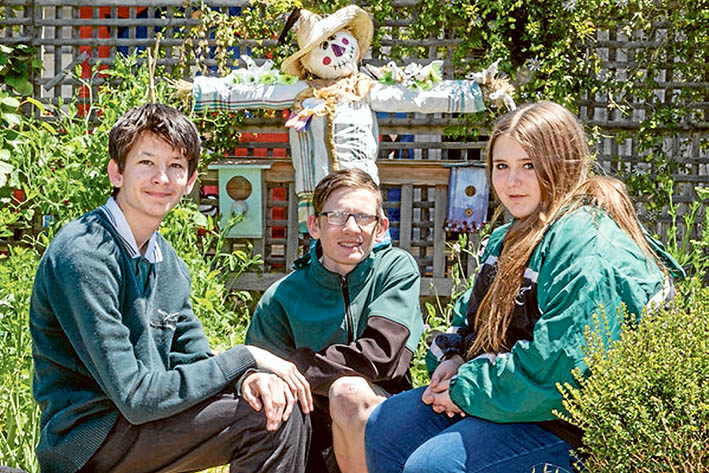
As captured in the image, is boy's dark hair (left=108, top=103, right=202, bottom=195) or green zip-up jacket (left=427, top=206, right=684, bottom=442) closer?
green zip-up jacket (left=427, top=206, right=684, bottom=442)

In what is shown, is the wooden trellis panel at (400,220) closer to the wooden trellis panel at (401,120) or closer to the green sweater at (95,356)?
the wooden trellis panel at (401,120)

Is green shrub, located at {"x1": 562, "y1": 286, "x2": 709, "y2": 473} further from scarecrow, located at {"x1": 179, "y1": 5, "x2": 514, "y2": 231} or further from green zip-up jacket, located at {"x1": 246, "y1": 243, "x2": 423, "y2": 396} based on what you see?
scarecrow, located at {"x1": 179, "y1": 5, "x2": 514, "y2": 231}

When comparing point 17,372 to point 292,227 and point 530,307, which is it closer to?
point 530,307

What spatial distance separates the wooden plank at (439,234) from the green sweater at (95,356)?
333cm

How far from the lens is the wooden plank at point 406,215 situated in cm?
535

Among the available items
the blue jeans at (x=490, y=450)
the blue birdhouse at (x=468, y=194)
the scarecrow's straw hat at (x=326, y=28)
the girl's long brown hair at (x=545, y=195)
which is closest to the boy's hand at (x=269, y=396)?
the blue jeans at (x=490, y=450)

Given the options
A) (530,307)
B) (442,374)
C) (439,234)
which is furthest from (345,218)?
(439,234)

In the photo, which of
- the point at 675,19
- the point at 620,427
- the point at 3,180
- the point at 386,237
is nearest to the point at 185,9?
the point at 3,180

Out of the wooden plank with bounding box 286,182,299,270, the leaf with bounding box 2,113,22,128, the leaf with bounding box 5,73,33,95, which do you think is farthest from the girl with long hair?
the leaf with bounding box 5,73,33,95

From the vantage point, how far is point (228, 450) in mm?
2053

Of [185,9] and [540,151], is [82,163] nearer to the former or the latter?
[185,9]

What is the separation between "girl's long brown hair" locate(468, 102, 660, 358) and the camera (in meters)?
2.09

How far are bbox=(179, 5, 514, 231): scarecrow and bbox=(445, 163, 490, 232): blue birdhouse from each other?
450 mm

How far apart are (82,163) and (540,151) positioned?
2447 millimetres
